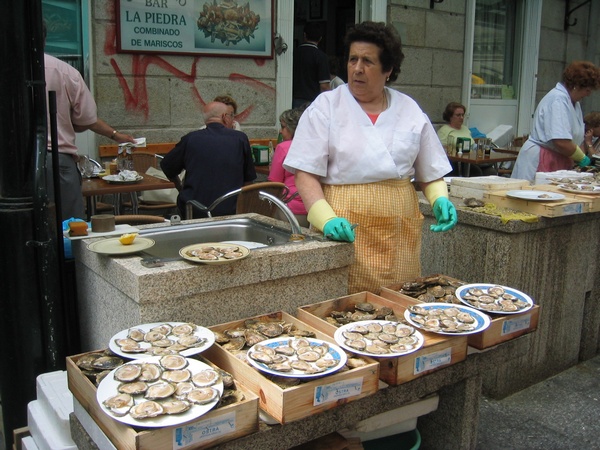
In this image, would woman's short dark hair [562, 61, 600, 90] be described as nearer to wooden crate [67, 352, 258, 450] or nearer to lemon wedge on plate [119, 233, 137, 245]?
lemon wedge on plate [119, 233, 137, 245]

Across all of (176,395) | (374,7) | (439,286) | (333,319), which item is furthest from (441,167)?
(374,7)

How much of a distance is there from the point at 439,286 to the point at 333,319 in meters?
0.59

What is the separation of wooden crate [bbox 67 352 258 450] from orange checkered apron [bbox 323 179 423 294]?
1252 mm

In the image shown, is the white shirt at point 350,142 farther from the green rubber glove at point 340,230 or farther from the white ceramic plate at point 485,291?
the white ceramic plate at point 485,291

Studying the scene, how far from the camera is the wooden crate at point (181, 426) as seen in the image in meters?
1.58

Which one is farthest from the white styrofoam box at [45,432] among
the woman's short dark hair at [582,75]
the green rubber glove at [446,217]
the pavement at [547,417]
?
the woman's short dark hair at [582,75]

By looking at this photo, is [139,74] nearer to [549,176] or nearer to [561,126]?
[561,126]

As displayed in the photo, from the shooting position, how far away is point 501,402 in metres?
3.89

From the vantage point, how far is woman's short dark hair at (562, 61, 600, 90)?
198 inches

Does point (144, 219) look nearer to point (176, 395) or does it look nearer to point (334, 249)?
point (334, 249)

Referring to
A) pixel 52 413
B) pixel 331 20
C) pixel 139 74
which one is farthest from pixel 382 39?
pixel 331 20

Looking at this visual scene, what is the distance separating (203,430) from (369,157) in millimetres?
1580

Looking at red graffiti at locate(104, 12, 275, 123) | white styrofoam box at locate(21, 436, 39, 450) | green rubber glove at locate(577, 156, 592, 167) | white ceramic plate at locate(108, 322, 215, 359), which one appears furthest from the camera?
red graffiti at locate(104, 12, 275, 123)

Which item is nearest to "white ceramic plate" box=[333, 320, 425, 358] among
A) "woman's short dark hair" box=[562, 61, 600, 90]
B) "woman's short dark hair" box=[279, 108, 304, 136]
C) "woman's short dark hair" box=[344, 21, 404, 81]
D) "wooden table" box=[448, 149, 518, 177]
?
"woman's short dark hair" box=[344, 21, 404, 81]
